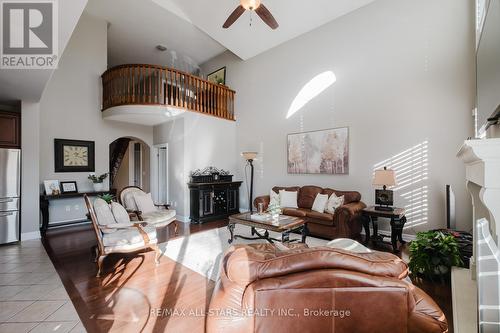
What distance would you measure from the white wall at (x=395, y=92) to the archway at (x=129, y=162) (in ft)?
17.1

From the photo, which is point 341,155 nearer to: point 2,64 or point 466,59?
point 466,59

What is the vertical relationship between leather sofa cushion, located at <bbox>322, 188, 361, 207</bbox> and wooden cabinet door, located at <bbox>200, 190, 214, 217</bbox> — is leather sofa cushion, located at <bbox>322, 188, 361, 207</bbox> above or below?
above

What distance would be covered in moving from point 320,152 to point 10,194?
19.2 feet

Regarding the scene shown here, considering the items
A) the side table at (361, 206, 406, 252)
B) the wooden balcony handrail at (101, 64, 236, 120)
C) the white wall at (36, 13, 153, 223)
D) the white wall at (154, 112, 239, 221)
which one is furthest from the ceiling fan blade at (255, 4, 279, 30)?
the white wall at (36, 13, 153, 223)

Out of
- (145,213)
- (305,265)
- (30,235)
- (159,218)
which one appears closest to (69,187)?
(30,235)

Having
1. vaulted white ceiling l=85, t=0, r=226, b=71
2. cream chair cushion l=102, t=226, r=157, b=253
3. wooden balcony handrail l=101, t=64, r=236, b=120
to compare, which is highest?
vaulted white ceiling l=85, t=0, r=226, b=71

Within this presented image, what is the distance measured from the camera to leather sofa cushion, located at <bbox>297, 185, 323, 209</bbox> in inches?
194

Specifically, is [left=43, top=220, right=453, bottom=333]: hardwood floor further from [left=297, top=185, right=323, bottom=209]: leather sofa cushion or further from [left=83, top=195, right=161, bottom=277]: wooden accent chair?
[left=297, top=185, right=323, bottom=209]: leather sofa cushion

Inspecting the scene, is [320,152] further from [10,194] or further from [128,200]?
[10,194]

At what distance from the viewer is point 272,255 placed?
119cm

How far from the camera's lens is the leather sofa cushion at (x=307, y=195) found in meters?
4.93

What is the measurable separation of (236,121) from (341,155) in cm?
339
